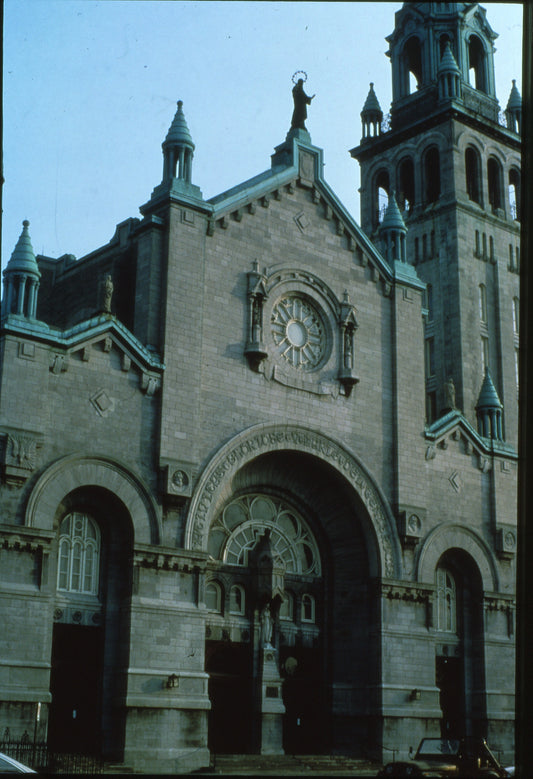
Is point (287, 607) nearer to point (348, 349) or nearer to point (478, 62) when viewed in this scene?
point (348, 349)

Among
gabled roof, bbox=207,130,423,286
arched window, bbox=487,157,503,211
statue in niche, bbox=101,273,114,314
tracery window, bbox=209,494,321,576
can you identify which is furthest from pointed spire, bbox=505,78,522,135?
statue in niche, bbox=101,273,114,314

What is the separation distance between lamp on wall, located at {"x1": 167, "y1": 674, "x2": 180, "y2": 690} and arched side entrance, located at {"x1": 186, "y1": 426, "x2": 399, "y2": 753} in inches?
146

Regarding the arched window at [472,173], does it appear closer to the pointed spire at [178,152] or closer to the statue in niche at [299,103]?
the statue in niche at [299,103]

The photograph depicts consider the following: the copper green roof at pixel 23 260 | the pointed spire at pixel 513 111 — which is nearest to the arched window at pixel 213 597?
the copper green roof at pixel 23 260

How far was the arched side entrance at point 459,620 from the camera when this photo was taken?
4066cm

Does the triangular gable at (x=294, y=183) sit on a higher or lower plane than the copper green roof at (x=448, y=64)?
lower

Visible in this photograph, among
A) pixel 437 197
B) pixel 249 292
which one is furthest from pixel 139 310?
pixel 437 197

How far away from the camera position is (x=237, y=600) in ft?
119

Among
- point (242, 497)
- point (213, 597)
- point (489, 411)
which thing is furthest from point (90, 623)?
point (489, 411)

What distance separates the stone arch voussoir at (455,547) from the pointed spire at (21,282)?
Result: 17931mm

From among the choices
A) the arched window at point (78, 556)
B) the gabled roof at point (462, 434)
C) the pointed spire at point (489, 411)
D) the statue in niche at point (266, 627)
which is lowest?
the statue in niche at point (266, 627)

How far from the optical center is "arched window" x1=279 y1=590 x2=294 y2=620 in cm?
3744

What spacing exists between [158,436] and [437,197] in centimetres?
3021

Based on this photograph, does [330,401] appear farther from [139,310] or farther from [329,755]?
[329,755]
